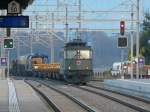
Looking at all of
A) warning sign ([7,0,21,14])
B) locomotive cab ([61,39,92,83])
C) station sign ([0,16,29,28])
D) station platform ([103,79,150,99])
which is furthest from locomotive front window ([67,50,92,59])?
warning sign ([7,0,21,14])

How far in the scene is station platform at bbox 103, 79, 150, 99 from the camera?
34.4 metres

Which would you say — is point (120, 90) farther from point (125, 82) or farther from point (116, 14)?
point (116, 14)

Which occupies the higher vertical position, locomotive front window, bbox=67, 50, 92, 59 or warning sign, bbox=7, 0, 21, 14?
warning sign, bbox=7, 0, 21, 14

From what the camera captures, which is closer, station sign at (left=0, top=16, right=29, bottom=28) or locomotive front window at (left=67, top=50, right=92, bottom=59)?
station sign at (left=0, top=16, right=29, bottom=28)

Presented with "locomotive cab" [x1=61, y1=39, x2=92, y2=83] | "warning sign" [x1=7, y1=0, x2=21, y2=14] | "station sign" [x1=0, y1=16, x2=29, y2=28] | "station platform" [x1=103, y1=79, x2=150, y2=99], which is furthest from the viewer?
"locomotive cab" [x1=61, y1=39, x2=92, y2=83]

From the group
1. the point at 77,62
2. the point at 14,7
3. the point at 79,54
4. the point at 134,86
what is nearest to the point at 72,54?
the point at 79,54

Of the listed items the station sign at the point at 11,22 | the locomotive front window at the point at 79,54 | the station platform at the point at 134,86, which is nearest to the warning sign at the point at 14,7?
the station sign at the point at 11,22

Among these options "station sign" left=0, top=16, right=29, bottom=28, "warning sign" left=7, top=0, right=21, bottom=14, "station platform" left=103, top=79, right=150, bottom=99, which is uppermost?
"warning sign" left=7, top=0, right=21, bottom=14

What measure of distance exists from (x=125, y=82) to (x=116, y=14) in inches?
1373

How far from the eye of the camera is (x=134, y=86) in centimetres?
3775

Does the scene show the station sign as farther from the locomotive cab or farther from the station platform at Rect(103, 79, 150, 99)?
the locomotive cab

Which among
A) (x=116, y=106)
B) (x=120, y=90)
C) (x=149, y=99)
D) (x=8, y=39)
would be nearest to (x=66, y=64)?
(x=8, y=39)

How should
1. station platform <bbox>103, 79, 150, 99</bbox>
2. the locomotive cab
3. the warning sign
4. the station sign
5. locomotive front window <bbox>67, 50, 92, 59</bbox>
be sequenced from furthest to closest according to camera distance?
locomotive front window <bbox>67, 50, 92, 59</bbox>, the locomotive cab, station platform <bbox>103, 79, 150, 99</bbox>, the station sign, the warning sign

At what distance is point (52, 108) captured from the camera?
92.4ft
